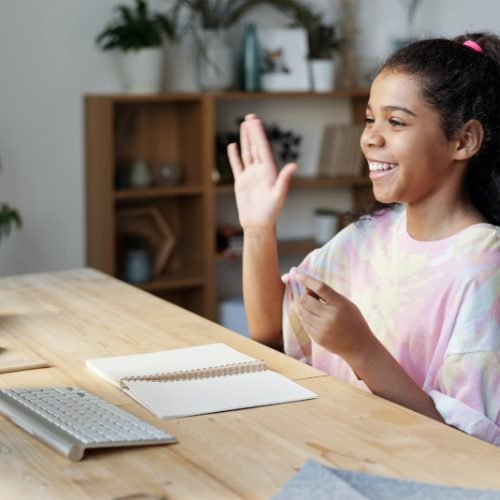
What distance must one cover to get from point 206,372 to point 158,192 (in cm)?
280

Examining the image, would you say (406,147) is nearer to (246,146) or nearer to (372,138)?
(372,138)

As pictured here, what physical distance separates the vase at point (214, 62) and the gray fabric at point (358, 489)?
11.3 feet

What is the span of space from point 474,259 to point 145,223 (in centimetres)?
304

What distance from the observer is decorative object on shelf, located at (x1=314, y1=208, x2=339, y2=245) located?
4992 millimetres

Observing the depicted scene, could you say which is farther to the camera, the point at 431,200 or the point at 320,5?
the point at 320,5

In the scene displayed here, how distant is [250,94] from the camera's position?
182 inches

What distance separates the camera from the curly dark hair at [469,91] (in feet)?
6.32

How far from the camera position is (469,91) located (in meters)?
1.93

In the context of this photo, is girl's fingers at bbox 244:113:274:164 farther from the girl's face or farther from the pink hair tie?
the pink hair tie

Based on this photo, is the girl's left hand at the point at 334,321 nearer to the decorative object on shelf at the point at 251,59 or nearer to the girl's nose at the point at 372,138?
the girl's nose at the point at 372,138

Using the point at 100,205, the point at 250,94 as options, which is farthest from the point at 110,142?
the point at 250,94

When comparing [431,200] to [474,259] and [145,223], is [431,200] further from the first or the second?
A: [145,223]

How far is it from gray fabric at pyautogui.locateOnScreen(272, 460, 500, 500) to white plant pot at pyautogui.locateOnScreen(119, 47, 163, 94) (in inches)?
130

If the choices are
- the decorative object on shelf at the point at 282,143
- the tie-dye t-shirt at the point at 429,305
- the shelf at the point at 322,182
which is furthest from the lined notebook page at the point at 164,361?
the decorative object on shelf at the point at 282,143
